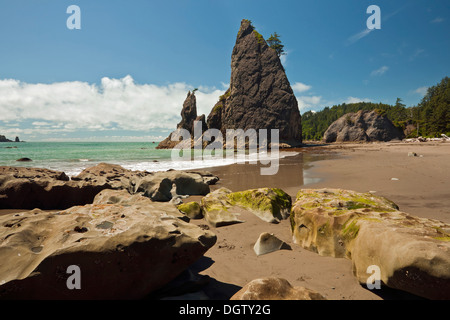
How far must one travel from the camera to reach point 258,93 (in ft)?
170

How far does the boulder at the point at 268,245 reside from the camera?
328 centimetres

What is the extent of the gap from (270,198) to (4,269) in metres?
4.14

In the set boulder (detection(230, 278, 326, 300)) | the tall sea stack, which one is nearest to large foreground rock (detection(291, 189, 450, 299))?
boulder (detection(230, 278, 326, 300))

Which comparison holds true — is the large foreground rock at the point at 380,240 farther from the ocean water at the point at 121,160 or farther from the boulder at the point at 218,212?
the ocean water at the point at 121,160

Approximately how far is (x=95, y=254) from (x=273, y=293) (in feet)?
5.45

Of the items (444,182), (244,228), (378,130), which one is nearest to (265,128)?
(378,130)

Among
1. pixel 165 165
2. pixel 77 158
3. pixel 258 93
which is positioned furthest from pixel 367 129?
pixel 77 158

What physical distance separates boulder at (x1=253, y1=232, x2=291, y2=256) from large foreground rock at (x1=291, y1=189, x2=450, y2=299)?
36 centimetres

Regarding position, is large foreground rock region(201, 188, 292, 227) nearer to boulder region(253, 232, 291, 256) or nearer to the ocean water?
boulder region(253, 232, 291, 256)

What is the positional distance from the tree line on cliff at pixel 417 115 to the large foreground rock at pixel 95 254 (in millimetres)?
71082

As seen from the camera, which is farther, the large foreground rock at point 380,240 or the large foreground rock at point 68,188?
the large foreground rock at point 68,188

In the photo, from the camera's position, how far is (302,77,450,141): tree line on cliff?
53.4 meters

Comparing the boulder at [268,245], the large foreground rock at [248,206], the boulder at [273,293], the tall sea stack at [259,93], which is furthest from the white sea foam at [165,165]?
the tall sea stack at [259,93]

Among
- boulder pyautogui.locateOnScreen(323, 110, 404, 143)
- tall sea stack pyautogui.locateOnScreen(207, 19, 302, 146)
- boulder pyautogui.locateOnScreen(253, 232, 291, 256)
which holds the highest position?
tall sea stack pyautogui.locateOnScreen(207, 19, 302, 146)
